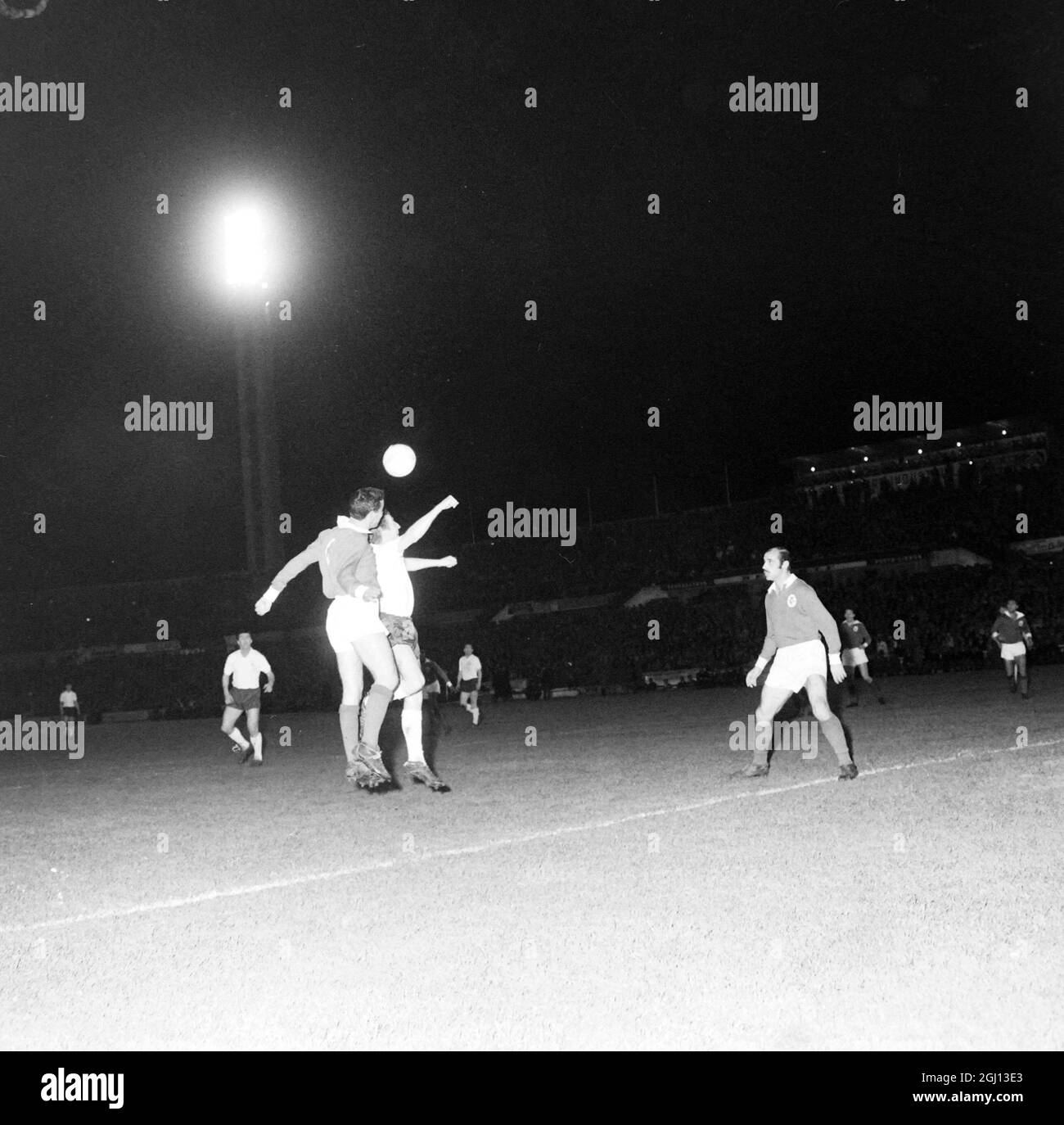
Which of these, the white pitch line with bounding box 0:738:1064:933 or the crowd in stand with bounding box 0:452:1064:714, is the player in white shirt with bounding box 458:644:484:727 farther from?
the white pitch line with bounding box 0:738:1064:933

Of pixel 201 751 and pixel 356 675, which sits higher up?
pixel 356 675

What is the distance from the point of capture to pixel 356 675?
9.56 meters

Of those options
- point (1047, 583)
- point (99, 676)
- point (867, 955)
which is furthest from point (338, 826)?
point (99, 676)

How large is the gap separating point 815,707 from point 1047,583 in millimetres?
27411

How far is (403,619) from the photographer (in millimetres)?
10203

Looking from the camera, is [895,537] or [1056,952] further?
[895,537]

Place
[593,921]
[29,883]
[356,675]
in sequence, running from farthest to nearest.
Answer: [356,675] → [29,883] → [593,921]

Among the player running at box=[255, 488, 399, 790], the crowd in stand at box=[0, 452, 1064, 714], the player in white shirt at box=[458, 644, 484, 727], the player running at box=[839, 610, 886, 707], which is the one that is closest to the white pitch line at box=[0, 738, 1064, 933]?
the player running at box=[255, 488, 399, 790]

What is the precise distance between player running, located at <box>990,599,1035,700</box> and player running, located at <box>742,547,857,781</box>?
1027 centimetres

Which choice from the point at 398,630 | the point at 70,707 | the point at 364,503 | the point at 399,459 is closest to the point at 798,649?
the point at 398,630

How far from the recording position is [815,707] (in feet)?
34.0

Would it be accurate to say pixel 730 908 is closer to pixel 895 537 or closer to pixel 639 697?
pixel 639 697

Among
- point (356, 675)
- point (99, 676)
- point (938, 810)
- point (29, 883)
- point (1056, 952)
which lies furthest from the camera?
point (99, 676)

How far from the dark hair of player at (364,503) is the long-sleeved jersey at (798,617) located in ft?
10.7
